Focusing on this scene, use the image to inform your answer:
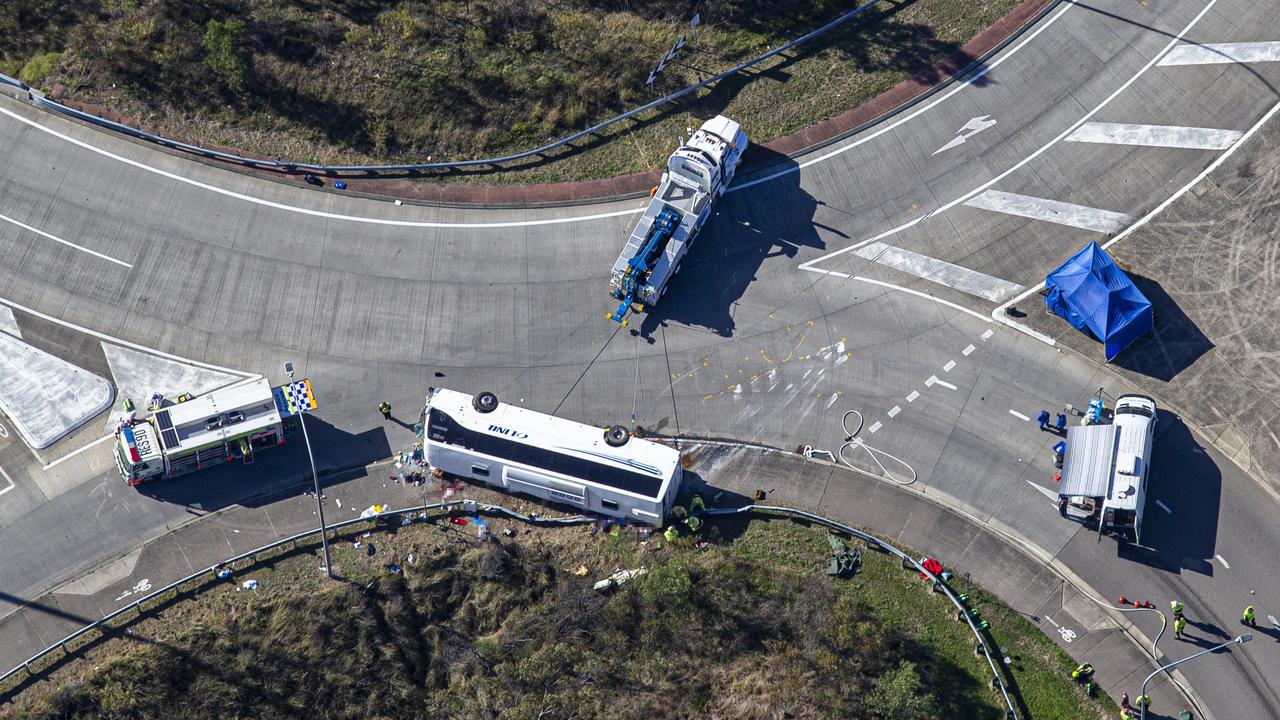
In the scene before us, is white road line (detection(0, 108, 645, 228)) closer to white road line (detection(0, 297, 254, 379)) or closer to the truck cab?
white road line (detection(0, 297, 254, 379))

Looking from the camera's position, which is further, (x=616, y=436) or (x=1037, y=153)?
(x=1037, y=153)

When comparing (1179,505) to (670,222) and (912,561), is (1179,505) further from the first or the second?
(670,222)

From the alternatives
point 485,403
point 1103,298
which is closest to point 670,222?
point 485,403

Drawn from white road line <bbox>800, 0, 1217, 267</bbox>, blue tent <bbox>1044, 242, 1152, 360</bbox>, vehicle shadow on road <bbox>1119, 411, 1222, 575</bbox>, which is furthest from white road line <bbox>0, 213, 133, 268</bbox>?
vehicle shadow on road <bbox>1119, 411, 1222, 575</bbox>

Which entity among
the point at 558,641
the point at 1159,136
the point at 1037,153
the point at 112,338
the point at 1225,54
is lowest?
the point at 558,641

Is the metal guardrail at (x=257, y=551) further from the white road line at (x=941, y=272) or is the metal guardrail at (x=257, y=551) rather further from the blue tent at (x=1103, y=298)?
the blue tent at (x=1103, y=298)

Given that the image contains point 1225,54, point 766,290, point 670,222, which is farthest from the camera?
point 1225,54
